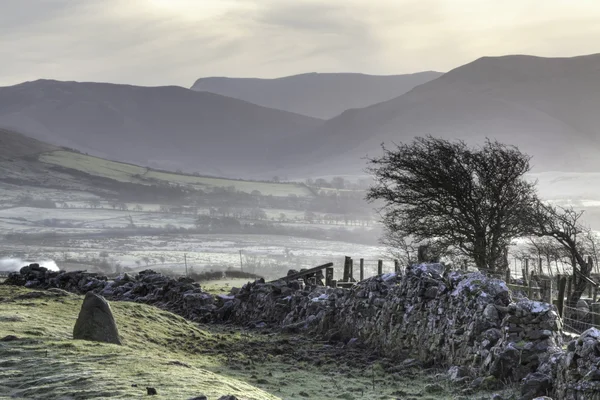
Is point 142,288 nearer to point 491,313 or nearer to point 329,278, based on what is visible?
point 329,278

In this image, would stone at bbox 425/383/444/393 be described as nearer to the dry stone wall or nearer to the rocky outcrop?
the dry stone wall

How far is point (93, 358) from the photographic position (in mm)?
19516

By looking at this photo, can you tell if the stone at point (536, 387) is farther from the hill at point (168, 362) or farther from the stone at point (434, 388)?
the stone at point (434, 388)

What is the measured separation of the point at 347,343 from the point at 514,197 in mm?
15646

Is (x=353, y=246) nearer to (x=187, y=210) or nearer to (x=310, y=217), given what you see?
(x=310, y=217)

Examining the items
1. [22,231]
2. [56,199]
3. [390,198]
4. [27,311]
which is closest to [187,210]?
[56,199]

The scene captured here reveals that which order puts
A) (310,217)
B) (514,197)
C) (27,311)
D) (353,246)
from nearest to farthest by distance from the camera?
(27,311) → (514,197) → (353,246) → (310,217)

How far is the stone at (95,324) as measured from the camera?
75.4 feet

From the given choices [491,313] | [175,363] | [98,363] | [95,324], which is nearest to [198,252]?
[95,324]

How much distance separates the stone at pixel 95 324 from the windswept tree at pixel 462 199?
21140 millimetres

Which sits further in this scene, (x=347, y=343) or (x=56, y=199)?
(x=56, y=199)

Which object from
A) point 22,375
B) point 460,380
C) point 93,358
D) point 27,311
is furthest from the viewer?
point 27,311

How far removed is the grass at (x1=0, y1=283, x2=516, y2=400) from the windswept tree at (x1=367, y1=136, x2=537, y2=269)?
41.2 feet

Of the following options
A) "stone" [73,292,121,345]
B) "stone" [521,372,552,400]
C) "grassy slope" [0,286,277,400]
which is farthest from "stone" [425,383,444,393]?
"stone" [73,292,121,345]
